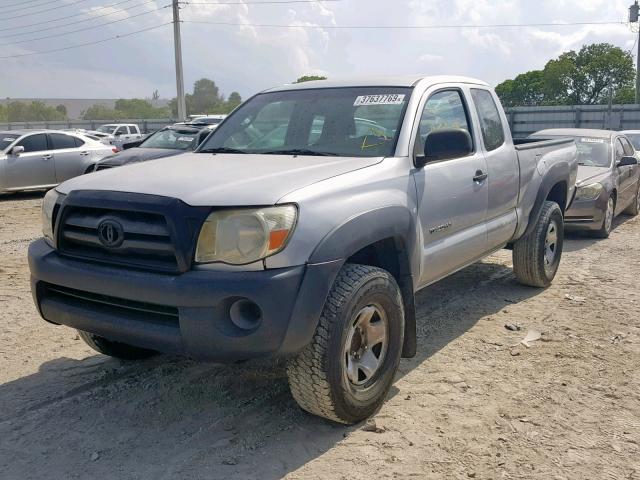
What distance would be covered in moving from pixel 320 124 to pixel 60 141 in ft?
37.8

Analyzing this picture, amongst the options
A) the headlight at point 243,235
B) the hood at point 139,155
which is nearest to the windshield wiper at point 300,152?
the headlight at point 243,235

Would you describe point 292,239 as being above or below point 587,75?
below

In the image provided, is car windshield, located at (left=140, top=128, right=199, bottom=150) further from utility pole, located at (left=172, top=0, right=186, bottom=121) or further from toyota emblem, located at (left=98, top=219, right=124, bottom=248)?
utility pole, located at (left=172, top=0, right=186, bottom=121)

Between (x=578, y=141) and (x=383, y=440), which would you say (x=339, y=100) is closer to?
(x=383, y=440)

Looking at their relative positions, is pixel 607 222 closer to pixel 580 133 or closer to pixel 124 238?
pixel 580 133

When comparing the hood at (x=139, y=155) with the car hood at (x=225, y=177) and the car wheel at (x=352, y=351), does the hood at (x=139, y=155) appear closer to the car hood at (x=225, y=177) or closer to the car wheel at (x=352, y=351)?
the car hood at (x=225, y=177)

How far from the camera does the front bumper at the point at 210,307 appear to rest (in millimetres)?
3002

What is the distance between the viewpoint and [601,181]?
9.16 meters

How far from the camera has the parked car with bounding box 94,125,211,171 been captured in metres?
11.7

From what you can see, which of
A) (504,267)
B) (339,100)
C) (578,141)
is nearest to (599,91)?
(578,141)

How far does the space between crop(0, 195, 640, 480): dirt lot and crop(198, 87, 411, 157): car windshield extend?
150 cm

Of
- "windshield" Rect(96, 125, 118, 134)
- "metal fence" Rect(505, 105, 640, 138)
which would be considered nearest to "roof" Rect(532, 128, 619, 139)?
"metal fence" Rect(505, 105, 640, 138)

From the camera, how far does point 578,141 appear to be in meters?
10.5

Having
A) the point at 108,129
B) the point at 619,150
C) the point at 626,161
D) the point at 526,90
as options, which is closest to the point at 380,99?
the point at 626,161
